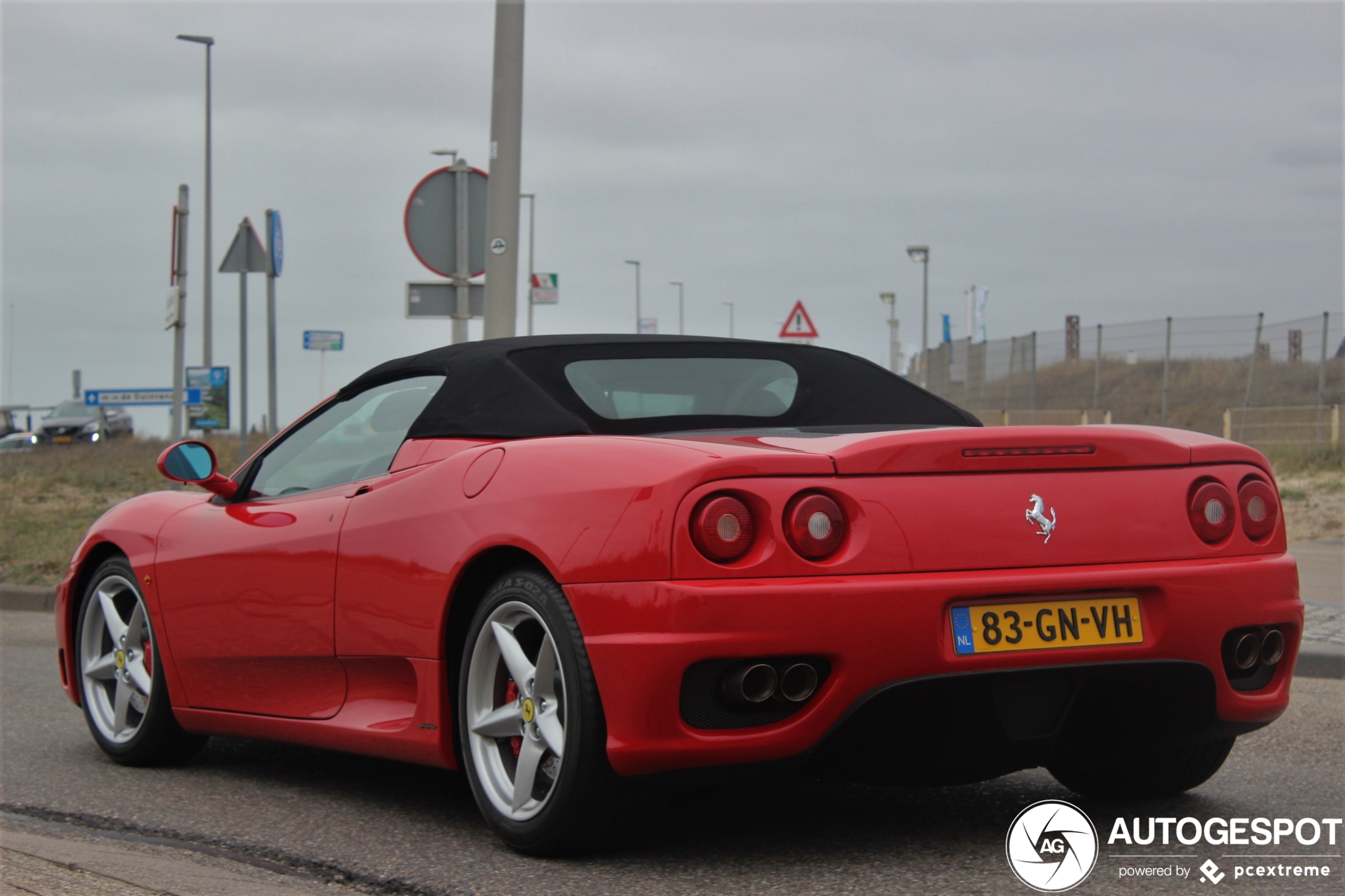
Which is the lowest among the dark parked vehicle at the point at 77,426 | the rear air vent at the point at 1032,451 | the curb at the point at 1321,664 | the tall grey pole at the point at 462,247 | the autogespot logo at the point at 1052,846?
the dark parked vehicle at the point at 77,426

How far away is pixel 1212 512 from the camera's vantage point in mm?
3594

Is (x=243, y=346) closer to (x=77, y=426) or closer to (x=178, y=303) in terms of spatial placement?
(x=178, y=303)

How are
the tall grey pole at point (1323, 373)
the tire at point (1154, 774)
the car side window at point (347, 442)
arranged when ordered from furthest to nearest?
the tall grey pole at point (1323, 373) < the car side window at point (347, 442) < the tire at point (1154, 774)

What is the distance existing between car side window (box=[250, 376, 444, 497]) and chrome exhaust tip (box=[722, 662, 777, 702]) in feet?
4.87

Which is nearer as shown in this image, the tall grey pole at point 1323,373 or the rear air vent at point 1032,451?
the rear air vent at point 1032,451

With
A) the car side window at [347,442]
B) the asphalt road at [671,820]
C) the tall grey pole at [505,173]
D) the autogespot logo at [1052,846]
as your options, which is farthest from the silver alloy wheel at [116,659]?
the tall grey pole at [505,173]

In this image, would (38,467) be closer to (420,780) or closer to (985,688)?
(420,780)

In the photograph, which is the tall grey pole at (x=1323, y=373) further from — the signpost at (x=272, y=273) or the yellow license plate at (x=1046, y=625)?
the yellow license plate at (x=1046, y=625)

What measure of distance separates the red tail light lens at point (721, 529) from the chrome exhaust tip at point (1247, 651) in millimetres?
1234

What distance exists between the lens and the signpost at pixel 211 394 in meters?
20.6

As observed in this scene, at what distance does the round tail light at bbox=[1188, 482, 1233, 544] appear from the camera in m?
3.57

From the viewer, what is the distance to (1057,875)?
3.32m

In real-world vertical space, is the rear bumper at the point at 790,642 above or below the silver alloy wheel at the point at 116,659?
above

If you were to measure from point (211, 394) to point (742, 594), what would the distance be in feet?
61.8
